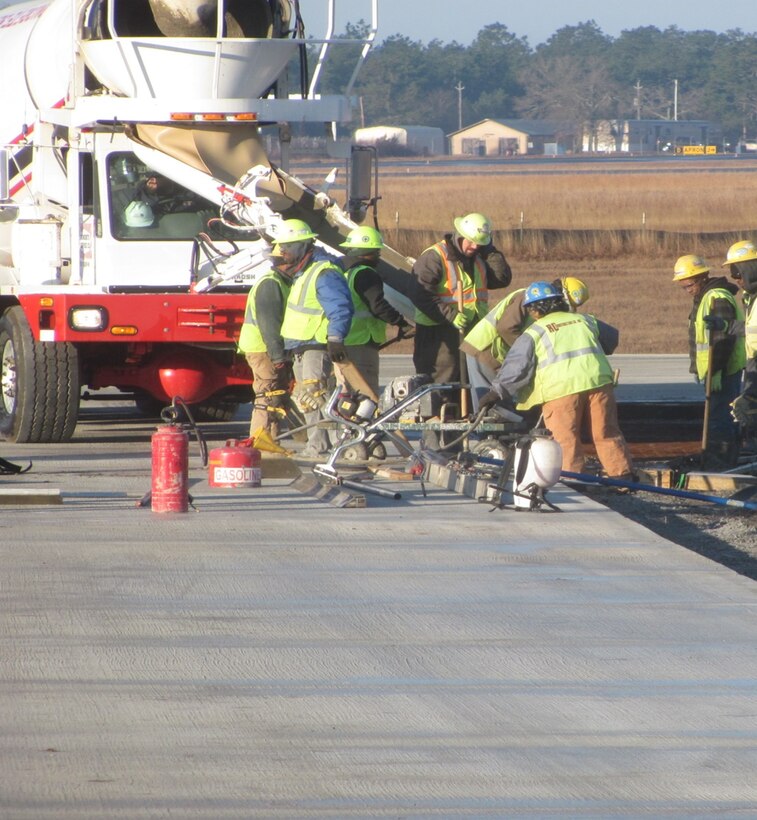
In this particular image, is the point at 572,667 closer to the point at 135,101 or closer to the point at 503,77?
the point at 135,101

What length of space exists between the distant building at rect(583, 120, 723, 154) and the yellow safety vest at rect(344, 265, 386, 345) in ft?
385

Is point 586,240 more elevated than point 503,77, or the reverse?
point 503,77

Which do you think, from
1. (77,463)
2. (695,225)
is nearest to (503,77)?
(695,225)

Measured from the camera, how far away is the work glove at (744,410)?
11570 millimetres

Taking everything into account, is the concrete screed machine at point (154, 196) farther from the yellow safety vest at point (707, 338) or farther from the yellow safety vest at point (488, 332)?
the yellow safety vest at point (707, 338)

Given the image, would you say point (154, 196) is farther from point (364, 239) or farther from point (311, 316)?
point (311, 316)

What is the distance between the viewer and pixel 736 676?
605cm

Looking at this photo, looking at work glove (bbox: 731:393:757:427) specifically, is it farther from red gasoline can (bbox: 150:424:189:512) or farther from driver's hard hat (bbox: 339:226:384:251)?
red gasoline can (bbox: 150:424:189:512)

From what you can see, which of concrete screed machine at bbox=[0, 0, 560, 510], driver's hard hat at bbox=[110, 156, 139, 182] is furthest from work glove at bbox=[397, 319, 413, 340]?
driver's hard hat at bbox=[110, 156, 139, 182]

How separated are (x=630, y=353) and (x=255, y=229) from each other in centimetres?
1084

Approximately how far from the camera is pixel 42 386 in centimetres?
1226

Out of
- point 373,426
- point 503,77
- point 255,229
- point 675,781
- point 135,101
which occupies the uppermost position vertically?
point 503,77

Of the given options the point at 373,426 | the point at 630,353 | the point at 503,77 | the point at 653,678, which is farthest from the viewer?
the point at 503,77

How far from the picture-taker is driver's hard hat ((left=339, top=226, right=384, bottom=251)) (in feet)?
37.4
